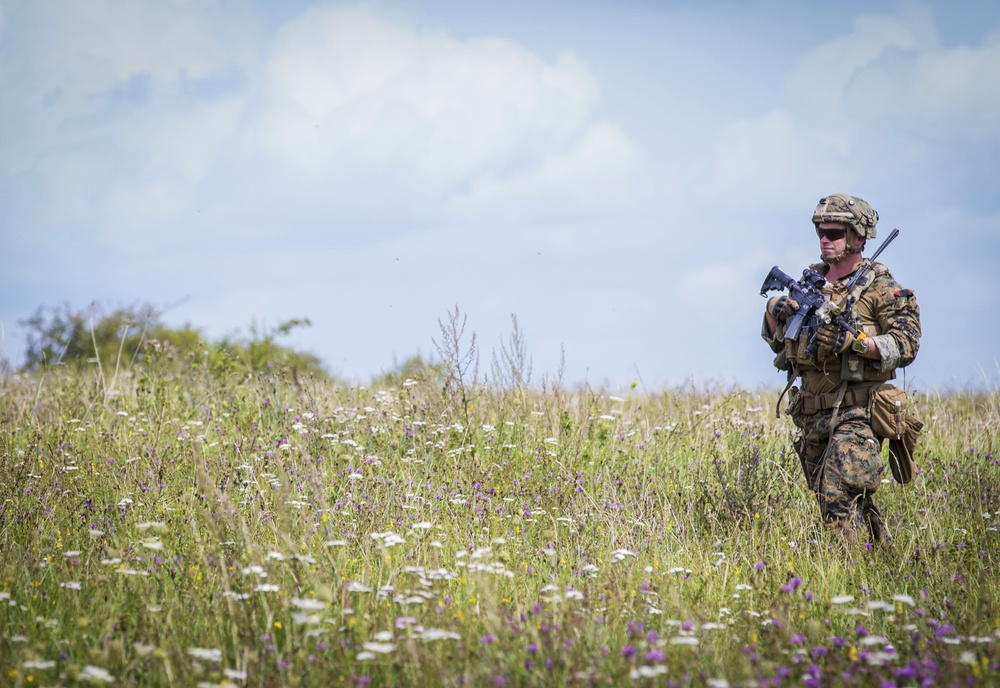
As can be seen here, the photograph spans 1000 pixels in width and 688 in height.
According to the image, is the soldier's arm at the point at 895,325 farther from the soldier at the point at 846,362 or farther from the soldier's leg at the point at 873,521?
the soldier's leg at the point at 873,521

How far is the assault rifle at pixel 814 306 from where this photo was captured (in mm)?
5680

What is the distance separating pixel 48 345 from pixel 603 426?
14.0 metres

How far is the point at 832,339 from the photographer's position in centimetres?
571

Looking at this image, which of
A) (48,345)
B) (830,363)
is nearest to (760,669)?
(830,363)

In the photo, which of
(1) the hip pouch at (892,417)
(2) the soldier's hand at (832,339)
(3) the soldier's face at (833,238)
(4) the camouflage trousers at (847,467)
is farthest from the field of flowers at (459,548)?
(3) the soldier's face at (833,238)

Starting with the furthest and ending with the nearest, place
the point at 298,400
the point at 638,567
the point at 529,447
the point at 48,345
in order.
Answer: the point at 48,345 < the point at 298,400 < the point at 529,447 < the point at 638,567

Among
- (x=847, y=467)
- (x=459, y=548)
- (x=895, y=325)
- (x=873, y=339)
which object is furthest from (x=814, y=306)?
(x=459, y=548)

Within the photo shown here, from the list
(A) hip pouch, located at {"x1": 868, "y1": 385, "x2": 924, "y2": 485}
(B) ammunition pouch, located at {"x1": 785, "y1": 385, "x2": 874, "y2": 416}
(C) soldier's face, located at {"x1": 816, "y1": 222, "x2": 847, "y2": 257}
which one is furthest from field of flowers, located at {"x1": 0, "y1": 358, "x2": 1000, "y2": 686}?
(C) soldier's face, located at {"x1": 816, "y1": 222, "x2": 847, "y2": 257}

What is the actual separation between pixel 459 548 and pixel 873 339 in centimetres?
303

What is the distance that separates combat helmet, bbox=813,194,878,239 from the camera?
600 cm

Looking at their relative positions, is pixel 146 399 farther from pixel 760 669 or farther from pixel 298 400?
pixel 760 669

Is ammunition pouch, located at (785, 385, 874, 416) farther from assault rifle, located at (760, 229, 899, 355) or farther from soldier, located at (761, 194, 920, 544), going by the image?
assault rifle, located at (760, 229, 899, 355)

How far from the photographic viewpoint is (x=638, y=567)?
5.13 m

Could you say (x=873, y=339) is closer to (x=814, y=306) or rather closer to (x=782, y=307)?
(x=814, y=306)
